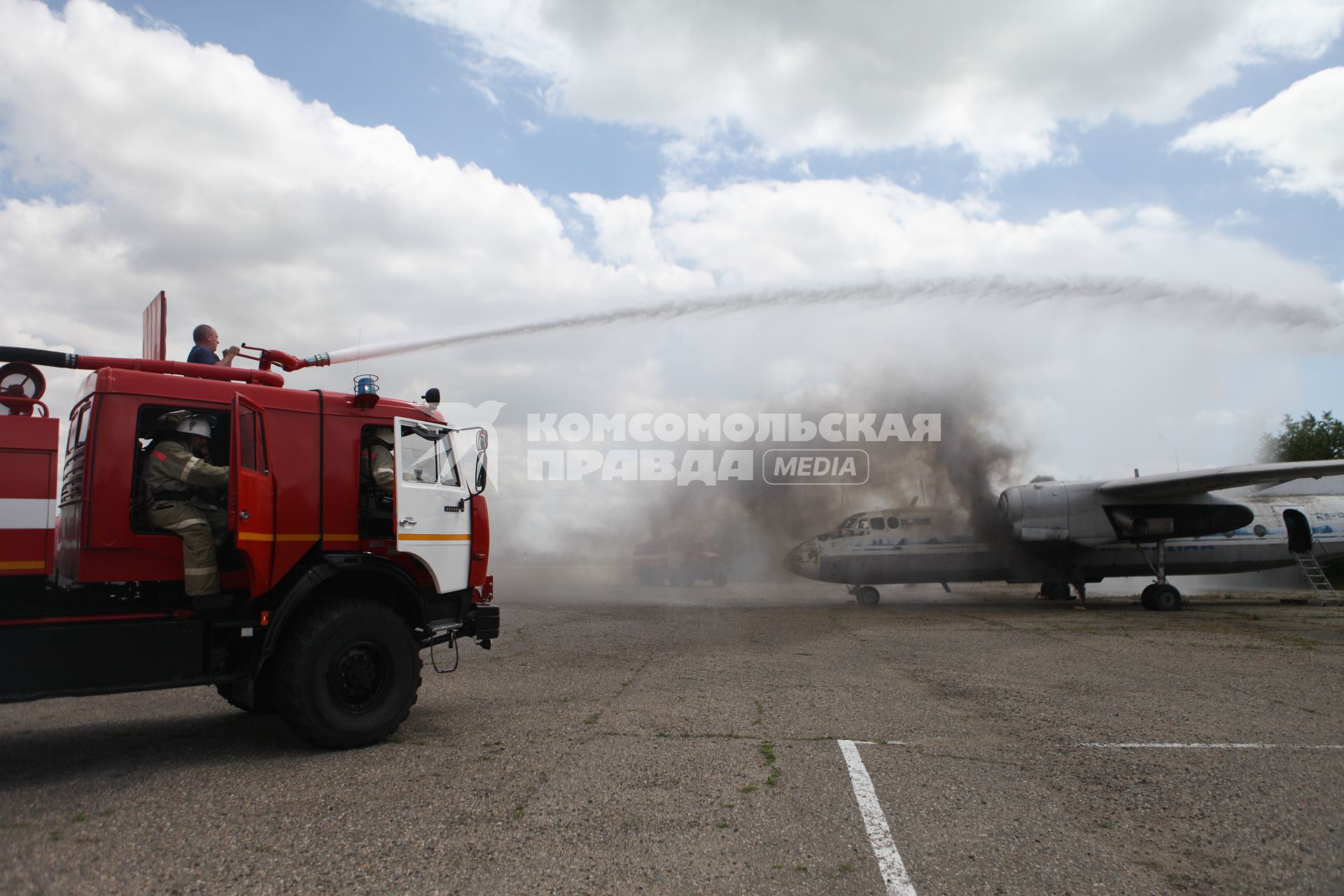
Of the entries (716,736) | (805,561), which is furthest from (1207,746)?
(805,561)

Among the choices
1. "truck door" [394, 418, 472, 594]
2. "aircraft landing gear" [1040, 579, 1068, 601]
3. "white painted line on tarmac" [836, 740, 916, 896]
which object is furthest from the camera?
"aircraft landing gear" [1040, 579, 1068, 601]

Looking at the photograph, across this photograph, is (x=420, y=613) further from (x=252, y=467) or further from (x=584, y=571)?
(x=584, y=571)

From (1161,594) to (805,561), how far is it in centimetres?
964

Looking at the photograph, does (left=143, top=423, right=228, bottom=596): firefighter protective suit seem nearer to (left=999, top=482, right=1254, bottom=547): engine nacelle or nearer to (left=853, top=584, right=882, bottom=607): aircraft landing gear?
(left=853, top=584, right=882, bottom=607): aircraft landing gear

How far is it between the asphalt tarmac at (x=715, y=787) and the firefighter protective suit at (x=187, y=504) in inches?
58.5

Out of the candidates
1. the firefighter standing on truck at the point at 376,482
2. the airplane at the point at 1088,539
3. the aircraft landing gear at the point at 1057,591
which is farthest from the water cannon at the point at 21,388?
the aircraft landing gear at the point at 1057,591

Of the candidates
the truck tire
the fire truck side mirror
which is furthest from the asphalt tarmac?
the fire truck side mirror

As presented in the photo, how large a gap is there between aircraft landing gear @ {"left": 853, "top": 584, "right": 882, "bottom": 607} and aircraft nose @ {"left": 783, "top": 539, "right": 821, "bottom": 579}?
1301mm

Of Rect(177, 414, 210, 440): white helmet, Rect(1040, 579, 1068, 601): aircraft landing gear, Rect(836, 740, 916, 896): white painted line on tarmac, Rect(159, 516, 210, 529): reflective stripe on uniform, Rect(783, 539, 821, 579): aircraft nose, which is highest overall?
Rect(177, 414, 210, 440): white helmet

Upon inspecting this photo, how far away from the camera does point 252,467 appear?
643cm

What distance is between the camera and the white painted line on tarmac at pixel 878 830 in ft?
13.3

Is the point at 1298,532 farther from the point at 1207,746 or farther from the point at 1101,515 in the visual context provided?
the point at 1207,746

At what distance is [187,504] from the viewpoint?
6.22m

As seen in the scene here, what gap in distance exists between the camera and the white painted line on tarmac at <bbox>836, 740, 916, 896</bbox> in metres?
4.04
